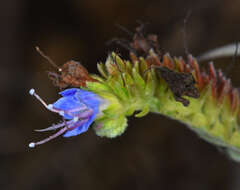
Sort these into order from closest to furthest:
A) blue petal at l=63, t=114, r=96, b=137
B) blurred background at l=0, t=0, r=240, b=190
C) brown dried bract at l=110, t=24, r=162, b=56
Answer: blue petal at l=63, t=114, r=96, b=137 → brown dried bract at l=110, t=24, r=162, b=56 → blurred background at l=0, t=0, r=240, b=190

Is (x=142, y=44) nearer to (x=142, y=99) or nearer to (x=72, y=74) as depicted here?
(x=142, y=99)

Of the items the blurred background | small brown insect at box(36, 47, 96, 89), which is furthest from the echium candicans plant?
the blurred background

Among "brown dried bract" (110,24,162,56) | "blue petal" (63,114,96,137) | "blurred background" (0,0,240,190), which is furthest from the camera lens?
"blurred background" (0,0,240,190)

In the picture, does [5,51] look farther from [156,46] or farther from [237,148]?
[237,148]

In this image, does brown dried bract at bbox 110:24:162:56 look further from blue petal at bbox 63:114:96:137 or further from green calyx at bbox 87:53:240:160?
blue petal at bbox 63:114:96:137

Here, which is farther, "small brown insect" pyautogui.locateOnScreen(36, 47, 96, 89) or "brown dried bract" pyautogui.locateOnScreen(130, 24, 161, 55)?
"brown dried bract" pyautogui.locateOnScreen(130, 24, 161, 55)

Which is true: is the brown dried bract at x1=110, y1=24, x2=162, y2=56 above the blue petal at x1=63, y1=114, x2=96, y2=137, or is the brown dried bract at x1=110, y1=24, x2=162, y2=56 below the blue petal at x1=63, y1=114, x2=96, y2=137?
above

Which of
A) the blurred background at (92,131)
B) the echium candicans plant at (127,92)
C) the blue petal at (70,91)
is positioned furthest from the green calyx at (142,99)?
the blurred background at (92,131)

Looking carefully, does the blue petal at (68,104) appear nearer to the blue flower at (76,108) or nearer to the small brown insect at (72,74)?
→ the blue flower at (76,108)
